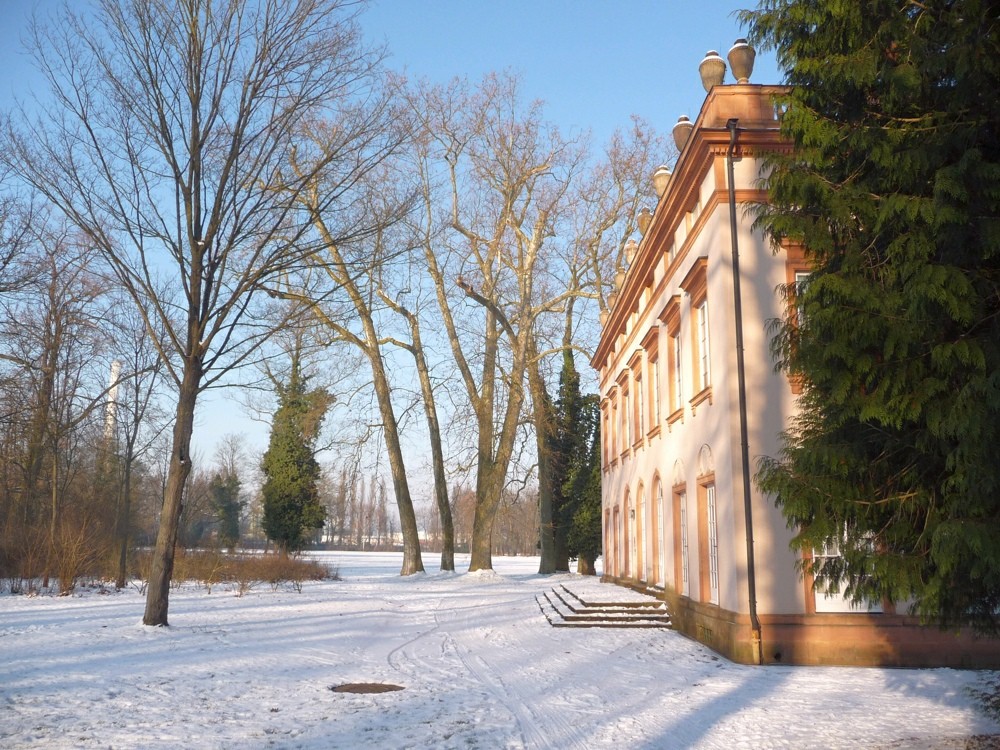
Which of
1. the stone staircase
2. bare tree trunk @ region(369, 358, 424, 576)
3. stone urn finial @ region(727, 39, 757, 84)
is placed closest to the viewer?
stone urn finial @ region(727, 39, 757, 84)

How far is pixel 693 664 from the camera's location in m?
11.6

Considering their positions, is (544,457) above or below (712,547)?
above

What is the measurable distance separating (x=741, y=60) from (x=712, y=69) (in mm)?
1564

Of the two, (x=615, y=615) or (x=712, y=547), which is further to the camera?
(x=615, y=615)

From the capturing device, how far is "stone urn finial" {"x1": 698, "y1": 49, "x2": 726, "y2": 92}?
607 inches

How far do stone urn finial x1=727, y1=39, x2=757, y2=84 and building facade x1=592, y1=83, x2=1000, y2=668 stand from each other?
0.66 meters

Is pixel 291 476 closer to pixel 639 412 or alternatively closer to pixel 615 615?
pixel 639 412

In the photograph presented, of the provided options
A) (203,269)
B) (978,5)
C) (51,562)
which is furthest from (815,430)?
(51,562)

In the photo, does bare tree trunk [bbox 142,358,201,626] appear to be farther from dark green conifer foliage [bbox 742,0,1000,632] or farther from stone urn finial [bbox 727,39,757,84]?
stone urn finial [bbox 727,39,757,84]

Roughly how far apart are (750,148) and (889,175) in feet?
21.4

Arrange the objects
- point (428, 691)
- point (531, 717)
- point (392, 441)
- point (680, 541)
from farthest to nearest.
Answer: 1. point (392, 441)
2. point (680, 541)
3. point (428, 691)
4. point (531, 717)

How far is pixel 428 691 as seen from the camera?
9.19 metres

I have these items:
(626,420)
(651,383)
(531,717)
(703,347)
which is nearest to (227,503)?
(626,420)

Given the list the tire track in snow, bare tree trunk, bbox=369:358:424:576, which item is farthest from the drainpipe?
bare tree trunk, bbox=369:358:424:576
